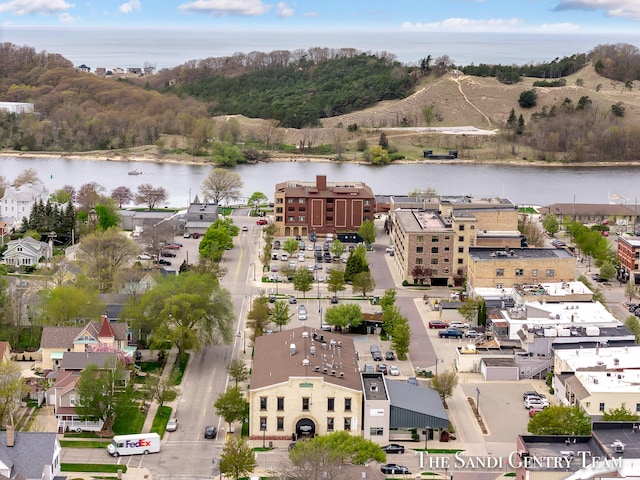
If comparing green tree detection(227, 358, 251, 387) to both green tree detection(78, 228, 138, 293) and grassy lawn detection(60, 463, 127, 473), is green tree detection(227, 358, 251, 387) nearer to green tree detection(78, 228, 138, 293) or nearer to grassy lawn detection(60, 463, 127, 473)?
grassy lawn detection(60, 463, 127, 473)

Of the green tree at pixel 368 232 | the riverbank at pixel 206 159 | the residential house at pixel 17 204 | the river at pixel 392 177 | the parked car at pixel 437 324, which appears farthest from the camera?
the riverbank at pixel 206 159

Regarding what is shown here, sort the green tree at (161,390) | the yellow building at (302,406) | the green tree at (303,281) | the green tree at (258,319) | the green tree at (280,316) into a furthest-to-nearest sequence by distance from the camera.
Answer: the green tree at (303,281), the green tree at (280,316), the green tree at (258,319), the green tree at (161,390), the yellow building at (302,406)

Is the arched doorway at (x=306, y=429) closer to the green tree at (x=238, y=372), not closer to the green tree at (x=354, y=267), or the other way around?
the green tree at (x=238, y=372)

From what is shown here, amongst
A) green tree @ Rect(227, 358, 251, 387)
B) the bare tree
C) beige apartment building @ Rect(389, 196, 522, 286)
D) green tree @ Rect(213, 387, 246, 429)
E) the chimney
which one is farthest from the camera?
the bare tree

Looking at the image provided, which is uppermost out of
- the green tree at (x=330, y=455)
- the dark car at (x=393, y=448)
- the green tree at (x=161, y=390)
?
the green tree at (x=330, y=455)

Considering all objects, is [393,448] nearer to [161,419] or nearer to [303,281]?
[161,419]

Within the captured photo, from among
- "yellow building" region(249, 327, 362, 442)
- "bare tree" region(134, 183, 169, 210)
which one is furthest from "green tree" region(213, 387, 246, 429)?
"bare tree" region(134, 183, 169, 210)

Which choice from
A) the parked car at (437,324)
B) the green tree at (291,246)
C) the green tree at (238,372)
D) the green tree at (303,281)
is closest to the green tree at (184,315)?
the green tree at (238,372)
